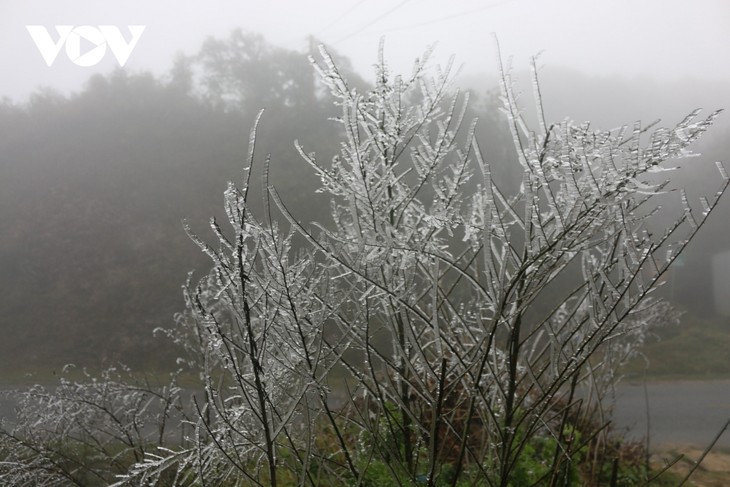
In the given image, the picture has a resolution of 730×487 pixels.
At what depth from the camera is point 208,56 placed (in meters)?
9.78

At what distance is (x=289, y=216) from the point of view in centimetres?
97

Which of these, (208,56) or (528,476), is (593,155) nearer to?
(528,476)

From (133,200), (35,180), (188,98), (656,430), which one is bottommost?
(656,430)

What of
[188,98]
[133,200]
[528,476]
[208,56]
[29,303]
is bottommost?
→ [528,476]

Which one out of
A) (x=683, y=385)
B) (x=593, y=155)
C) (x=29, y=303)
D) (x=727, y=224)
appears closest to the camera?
(x=593, y=155)

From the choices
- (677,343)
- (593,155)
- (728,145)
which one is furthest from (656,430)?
(728,145)

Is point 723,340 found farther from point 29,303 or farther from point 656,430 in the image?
point 29,303

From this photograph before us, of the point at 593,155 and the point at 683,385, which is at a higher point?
the point at 593,155

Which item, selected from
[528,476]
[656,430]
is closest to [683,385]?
[656,430]

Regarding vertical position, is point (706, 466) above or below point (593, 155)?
below

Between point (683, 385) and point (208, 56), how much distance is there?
992 cm

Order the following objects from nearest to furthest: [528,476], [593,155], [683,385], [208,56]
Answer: [593,155]
[528,476]
[683,385]
[208,56]

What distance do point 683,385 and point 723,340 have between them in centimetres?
178

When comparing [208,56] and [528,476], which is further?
[208,56]
